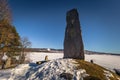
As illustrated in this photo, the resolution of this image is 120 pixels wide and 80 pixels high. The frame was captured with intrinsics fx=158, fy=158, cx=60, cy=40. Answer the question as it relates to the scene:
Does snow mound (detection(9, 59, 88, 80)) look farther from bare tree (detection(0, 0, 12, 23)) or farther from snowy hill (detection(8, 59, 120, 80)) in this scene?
bare tree (detection(0, 0, 12, 23))

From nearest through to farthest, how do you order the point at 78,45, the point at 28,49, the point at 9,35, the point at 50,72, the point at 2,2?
the point at 50,72
the point at 78,45
the point at 2,2
the point at 9,35
the point at 28,49

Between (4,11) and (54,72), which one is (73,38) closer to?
(54,72)

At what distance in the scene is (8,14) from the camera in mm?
23875

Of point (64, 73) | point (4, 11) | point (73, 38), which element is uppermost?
point (4, 11)

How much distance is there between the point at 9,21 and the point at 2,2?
3.03 meters

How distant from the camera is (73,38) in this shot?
594 inches

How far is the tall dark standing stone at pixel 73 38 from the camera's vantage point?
14.8 metres

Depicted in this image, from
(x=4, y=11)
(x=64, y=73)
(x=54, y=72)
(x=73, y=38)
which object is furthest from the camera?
(x=4, y=11)

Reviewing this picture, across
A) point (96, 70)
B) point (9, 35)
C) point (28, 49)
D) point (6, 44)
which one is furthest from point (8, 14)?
point (28, 49)

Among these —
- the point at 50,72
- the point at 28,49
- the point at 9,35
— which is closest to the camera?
the point at 50,72

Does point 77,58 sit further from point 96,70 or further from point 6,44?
point 6,44

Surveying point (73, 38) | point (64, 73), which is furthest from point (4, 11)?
point (64, 73)

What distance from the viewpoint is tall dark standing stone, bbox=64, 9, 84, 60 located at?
583 inches

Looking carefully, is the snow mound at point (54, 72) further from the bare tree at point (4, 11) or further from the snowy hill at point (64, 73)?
the bare tree at point (4, 11)
